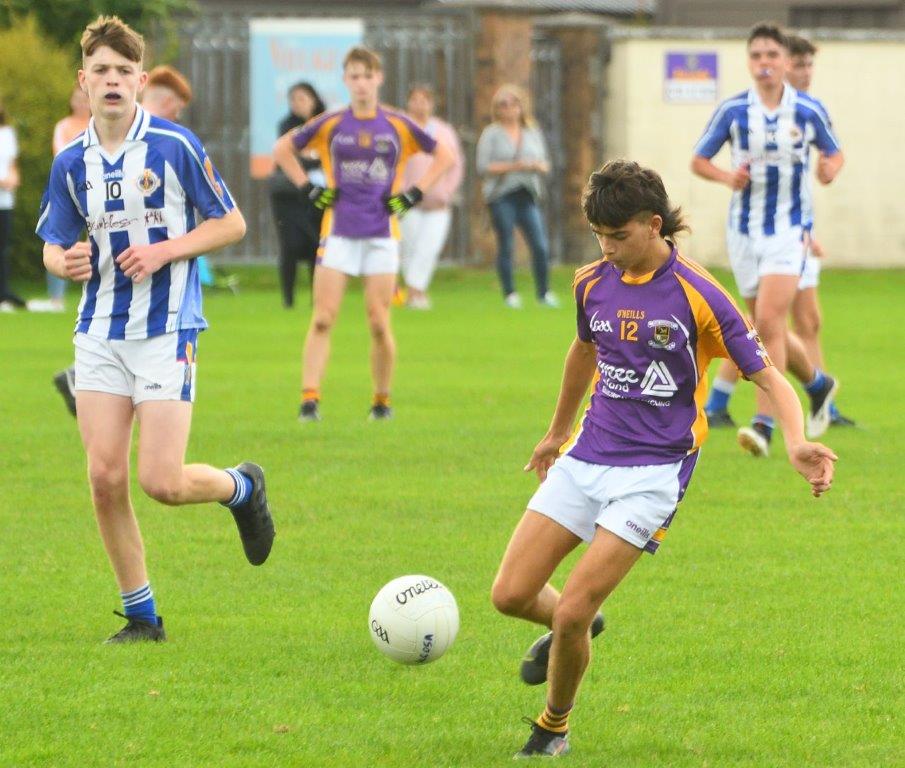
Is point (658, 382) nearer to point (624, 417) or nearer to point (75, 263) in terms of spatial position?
point (624, 417)

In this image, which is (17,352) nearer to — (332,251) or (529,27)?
(332,251)

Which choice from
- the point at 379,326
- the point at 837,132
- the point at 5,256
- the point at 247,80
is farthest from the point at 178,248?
the point at 837,132

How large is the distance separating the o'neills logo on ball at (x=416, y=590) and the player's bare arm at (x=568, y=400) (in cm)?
61

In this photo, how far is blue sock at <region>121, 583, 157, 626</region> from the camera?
6699mm

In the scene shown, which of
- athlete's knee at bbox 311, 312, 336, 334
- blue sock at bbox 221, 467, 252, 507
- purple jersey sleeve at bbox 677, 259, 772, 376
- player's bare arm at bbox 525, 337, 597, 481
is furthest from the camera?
athlete's knee at bbox 311, 312, 336, 334

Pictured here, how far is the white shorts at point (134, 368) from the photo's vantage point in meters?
6.56

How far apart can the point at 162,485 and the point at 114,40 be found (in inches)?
59.8

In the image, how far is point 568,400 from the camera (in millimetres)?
5875

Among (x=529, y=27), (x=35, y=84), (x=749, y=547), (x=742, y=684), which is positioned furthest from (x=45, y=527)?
(x=529, y=27)

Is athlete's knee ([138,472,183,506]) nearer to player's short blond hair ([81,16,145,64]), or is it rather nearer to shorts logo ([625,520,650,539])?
player's short blond hair ([81,16,145,64])

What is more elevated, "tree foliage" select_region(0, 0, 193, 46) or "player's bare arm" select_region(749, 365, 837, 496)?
"tree foliage" select_region(0, 0, 193, 46)

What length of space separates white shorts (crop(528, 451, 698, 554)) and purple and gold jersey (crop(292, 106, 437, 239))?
6920mm

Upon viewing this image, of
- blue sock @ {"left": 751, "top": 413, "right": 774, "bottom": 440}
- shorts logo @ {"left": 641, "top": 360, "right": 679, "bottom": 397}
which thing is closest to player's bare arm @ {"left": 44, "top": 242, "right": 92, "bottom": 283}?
shorts logo @ {"left": 641, "top": 360, "right": 679, "bottom": 397}

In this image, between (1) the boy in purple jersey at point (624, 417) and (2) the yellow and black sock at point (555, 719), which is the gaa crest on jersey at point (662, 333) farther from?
(2) the yellow and black sock at point (555, 719)
